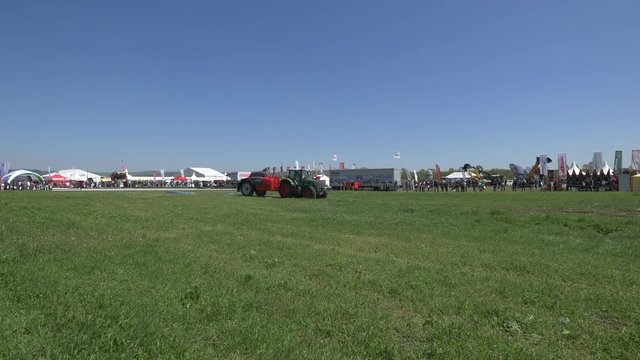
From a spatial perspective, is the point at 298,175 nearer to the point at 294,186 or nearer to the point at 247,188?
the point at 294,186

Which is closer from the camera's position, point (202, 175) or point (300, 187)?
point (300, 187)

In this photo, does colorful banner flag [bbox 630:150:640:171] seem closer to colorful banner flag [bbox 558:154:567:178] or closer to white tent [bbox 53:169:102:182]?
colorful banner flag [bbox 558:154:567:178]

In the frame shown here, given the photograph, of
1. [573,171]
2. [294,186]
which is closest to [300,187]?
[294,186]

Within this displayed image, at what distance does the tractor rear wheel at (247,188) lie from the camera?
1403 inches

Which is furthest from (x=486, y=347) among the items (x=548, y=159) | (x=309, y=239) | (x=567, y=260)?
(x=548, y=159)

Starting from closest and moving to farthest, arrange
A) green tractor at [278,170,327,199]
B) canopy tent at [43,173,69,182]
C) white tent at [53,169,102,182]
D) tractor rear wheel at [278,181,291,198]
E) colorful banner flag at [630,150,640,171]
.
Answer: green tractor at [278,170,327,199]
tractor rear wheel at [278,181,291,198]
colorful banner flag at [630,150,640,171]
canopy tent at [43,173,69,182]
white tent at [53,169,102,182]

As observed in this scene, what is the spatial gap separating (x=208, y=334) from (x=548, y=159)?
2873 inches

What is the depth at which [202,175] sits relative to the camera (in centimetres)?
9462

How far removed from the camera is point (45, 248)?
9.00 m

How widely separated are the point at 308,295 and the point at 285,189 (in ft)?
87.8

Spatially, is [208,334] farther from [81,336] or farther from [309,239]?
[309,239]

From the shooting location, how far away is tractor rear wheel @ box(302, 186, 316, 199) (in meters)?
32.0

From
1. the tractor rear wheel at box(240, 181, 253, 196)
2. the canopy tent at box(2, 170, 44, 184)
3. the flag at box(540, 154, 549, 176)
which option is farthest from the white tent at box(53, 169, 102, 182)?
the flag at box(540, 154, 549, 176)

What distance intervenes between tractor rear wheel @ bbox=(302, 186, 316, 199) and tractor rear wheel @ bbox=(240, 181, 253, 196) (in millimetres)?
5172
